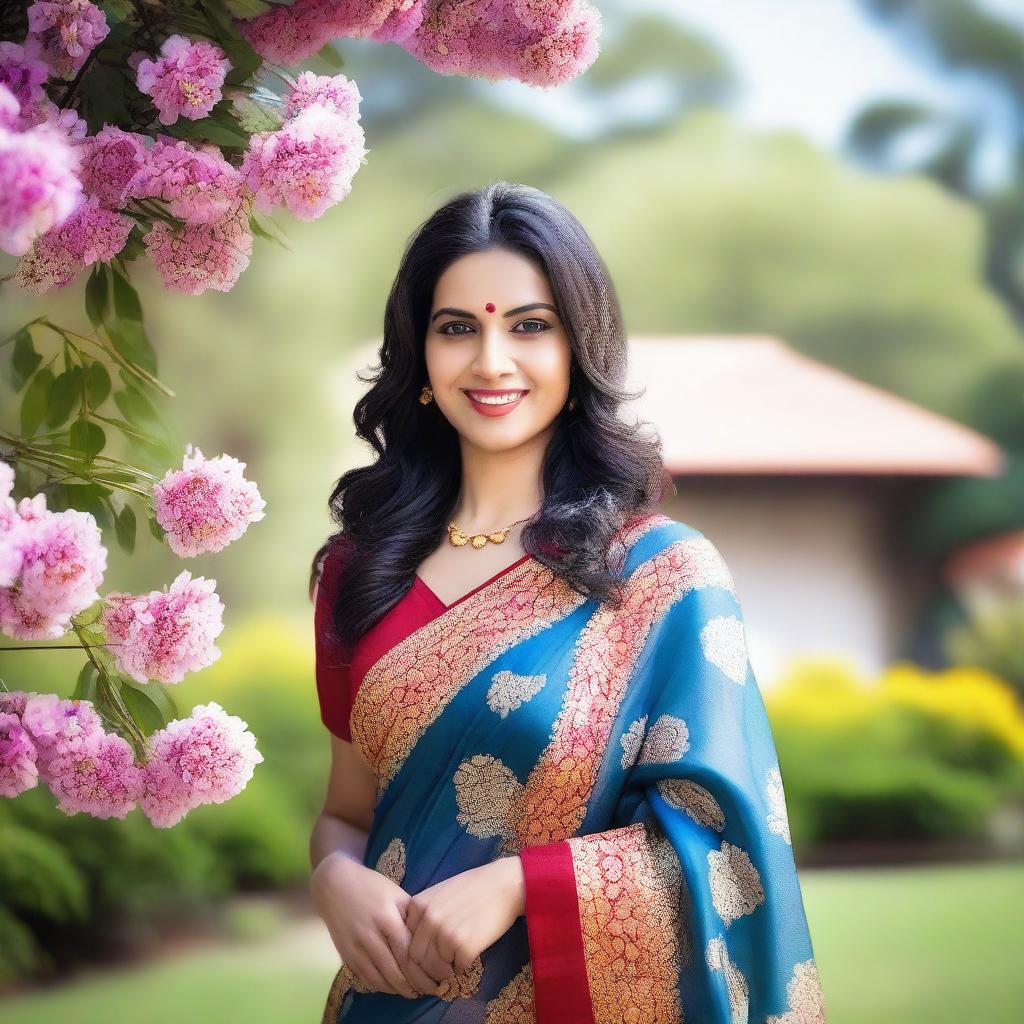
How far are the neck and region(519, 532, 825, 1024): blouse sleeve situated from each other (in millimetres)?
341

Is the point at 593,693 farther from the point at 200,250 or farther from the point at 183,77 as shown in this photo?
the point at 183,77

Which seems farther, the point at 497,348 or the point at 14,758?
the point at 497,348

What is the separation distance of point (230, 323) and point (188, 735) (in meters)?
3.82

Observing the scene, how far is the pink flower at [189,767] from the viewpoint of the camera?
123cm

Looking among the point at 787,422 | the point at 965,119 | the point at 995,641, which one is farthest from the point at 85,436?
the point at 965,119

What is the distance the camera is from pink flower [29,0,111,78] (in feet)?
3.80

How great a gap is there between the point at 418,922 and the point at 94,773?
0.38 meters

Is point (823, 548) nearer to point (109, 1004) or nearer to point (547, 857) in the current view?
point (109, 1004)

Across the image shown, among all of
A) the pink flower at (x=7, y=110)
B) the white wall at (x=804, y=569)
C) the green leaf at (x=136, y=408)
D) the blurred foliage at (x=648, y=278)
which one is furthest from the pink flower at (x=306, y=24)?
the white wall at (x=804, y=569)

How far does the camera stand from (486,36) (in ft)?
4.42

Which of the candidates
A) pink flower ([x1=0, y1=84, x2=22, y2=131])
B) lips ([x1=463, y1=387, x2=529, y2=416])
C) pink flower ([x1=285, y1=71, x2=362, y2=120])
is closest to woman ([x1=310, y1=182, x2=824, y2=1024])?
lips ([x1=463, y1=387, x2=529, y2=416])

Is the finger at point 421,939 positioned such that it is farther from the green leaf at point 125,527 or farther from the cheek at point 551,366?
the cheek at point 551,366

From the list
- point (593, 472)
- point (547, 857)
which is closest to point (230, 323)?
point (593, 472)

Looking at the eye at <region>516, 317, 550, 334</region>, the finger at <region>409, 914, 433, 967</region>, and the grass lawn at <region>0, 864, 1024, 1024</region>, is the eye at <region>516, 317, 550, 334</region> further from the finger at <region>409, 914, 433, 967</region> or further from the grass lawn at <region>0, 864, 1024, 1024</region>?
the grass lawn at <region>0, 864, 1024, 1024</region>
